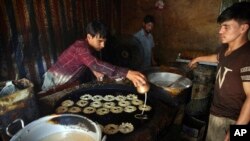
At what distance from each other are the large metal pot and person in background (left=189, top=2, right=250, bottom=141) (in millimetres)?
1800

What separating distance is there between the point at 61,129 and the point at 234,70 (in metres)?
2.30

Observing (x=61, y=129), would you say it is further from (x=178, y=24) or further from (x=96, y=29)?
(x=178, y=24)

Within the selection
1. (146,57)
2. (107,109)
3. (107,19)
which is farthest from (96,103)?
(107,19)

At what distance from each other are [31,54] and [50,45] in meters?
0.55

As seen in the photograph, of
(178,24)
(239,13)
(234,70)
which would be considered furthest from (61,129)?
(178,24)

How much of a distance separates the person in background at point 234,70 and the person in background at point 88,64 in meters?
1.16

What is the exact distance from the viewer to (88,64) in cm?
353

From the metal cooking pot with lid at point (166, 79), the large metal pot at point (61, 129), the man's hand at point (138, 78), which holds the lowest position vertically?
the metal cooking pot with lid at point (166, 79)

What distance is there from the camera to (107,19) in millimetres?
7664

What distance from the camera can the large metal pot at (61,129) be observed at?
2.17 meters

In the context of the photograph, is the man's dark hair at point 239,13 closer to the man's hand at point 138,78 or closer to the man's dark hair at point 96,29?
the man's hand at point 138,78

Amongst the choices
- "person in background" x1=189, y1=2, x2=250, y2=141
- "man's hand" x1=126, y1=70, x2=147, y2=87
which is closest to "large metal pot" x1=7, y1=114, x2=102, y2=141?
"man's hand" x1=126, y1=70, x2=147, y2=87

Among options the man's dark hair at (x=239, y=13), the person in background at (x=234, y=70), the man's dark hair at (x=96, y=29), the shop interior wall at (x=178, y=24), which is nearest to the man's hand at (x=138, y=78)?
the man's dark hair at (x=96, y=29)

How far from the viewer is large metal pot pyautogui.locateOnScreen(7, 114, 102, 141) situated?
2.17m
